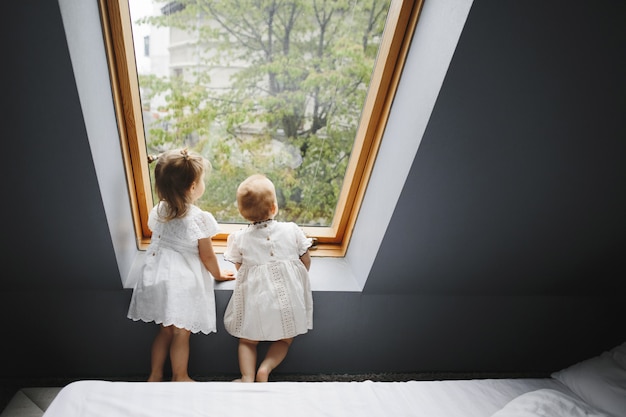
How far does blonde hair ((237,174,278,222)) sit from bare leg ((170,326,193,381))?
0.54 m

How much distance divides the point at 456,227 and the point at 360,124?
0.54 meters

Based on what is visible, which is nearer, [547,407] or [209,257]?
[547,407]

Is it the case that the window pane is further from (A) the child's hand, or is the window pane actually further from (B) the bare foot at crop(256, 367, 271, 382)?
(B) the bare foot at crop(256, 367, 271, 382)

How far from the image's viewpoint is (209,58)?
1606 mm

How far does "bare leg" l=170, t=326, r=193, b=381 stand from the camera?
182 centimetres

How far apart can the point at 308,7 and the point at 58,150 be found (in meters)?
0.91

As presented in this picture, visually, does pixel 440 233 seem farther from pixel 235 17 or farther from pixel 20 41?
pixel 20 41

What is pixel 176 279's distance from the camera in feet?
5.65

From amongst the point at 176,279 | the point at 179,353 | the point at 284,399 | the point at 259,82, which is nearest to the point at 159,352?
the point at 179,353

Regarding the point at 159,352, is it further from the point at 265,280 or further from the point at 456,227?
the point at 456,227

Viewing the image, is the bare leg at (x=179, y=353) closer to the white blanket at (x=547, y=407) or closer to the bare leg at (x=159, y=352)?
the bare leg at (x=159, y=352)

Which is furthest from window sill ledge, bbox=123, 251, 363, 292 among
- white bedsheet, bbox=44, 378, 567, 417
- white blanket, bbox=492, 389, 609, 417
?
white blanket, bbox=492, 389, 609, 417

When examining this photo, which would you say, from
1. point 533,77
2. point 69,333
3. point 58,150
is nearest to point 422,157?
point 533,77

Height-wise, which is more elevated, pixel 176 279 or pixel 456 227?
pixel 456 227
